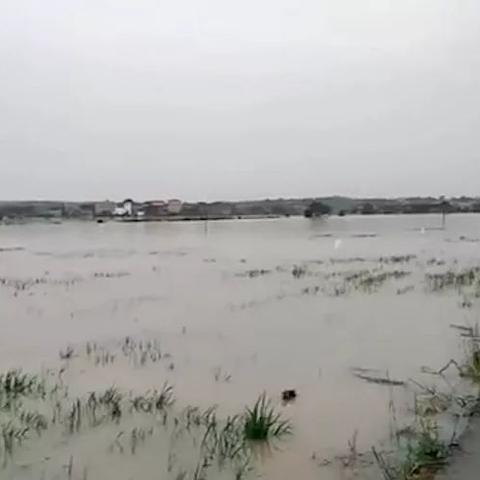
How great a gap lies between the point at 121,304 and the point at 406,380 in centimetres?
906

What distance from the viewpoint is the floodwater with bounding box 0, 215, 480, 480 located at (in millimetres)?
6289

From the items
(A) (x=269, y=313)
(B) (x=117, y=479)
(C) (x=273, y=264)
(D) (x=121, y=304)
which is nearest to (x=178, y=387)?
(B) (x=117, y=479)

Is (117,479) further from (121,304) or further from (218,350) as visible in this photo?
(121,304)

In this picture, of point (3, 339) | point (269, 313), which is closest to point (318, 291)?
point (269, 313)

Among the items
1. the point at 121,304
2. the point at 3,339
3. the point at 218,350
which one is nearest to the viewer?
the point at 218,350

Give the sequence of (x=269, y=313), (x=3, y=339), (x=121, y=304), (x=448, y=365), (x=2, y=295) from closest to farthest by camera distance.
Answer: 1. (x=448, y=365)
2. (x=3, y=339)
3. (x=269, y=313)
4. (x=121, y=304)
5. (x=2, y=295)

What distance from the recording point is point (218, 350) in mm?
11164

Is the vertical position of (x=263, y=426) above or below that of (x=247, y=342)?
above

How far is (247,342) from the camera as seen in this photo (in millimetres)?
11859

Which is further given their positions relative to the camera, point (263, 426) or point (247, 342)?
point (247, 342)

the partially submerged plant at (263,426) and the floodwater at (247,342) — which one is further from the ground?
the partially submerged plant at (263,426)

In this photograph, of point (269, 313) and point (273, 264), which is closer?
point (269, 313)

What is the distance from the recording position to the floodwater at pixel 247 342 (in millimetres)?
6289

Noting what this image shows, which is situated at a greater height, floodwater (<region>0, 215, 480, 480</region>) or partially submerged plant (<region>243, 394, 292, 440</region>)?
partially submerged plant (<region>243, 394, 292, 440</region>)
